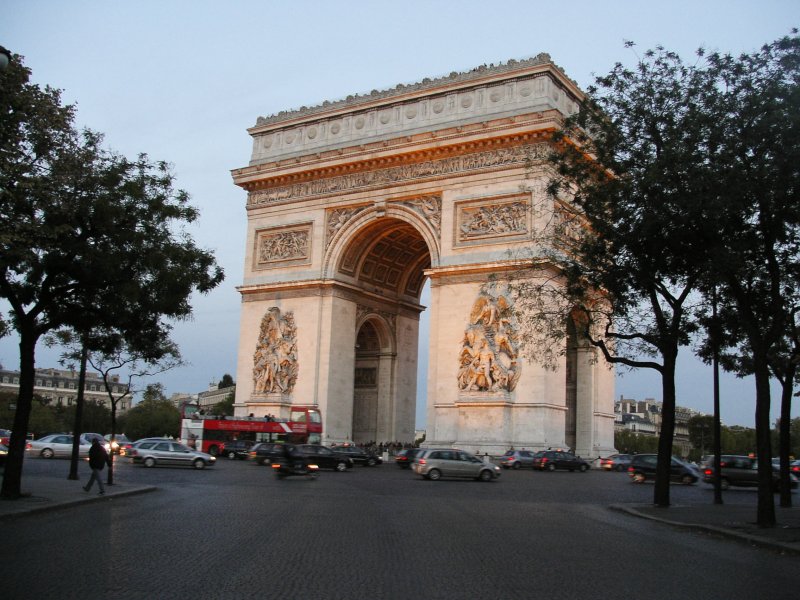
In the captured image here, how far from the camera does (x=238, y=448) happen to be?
4578cm

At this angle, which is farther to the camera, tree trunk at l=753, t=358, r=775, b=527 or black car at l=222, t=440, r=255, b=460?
black car at l=222, t=440, r=255, b=460

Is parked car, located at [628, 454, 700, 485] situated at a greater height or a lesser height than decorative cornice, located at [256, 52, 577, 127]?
lesser

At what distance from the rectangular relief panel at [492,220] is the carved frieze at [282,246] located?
349 inches

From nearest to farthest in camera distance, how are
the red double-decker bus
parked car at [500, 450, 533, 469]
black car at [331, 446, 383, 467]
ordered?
parked car at [500, 450, 533, 469] < black car at [331, 446, 383, 467] < the red double-decker bus

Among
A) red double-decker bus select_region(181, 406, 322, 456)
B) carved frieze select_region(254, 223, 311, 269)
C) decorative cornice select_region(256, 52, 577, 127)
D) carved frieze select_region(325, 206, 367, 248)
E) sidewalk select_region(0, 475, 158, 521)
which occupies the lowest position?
sidewalk select_region(0, 475, 158, 521)

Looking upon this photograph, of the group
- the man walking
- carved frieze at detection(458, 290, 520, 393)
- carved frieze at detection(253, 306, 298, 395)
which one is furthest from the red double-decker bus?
the man walking

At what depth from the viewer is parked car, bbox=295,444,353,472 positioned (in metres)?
35.7

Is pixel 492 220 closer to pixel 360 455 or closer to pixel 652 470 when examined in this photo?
pixel 360 455

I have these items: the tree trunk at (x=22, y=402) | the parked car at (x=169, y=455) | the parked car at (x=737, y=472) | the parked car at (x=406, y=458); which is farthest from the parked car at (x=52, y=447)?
the parked car at (x=737, y=472)

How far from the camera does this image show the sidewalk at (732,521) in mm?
14469

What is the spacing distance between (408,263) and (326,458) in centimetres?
1609

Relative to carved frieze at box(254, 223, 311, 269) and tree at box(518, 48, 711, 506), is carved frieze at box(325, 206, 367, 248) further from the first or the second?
tree at box(518, 48, 711, 506)

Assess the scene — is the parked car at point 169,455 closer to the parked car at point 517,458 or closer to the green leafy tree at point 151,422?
the parked car at point 517,458

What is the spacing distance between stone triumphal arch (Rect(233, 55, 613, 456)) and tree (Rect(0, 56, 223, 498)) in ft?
61.5
